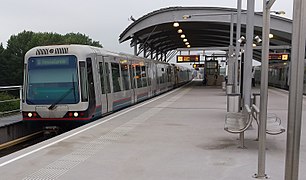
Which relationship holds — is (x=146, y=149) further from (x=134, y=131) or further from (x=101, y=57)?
(x=101, y=57)

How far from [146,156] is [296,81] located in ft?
11.1

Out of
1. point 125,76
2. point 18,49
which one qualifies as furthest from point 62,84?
point 18,49

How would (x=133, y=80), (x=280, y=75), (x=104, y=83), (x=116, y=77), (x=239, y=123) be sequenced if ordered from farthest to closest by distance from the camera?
(x=280, y=75) < (x=133, y=80) < (x=116, y=77) < (x=104, y=83) < (x=239, y=123)

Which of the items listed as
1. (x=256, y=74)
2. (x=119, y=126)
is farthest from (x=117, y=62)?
(x=256, y=74)

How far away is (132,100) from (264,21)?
37.4 ft

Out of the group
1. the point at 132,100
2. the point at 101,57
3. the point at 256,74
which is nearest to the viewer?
the point at 101,57

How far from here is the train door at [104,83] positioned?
1145 centimetres

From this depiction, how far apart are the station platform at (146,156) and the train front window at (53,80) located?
1579 millimetres

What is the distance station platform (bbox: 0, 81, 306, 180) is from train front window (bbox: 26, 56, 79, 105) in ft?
5.18

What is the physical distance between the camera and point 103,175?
16.1 feet

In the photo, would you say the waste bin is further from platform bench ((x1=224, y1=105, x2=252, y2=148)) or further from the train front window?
the train front window

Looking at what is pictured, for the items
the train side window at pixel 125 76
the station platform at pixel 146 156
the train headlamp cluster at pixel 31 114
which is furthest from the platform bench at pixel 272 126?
the train side window at pixel 125 76

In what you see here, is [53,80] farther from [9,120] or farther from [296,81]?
[296,81]

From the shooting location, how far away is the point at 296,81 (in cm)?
317
